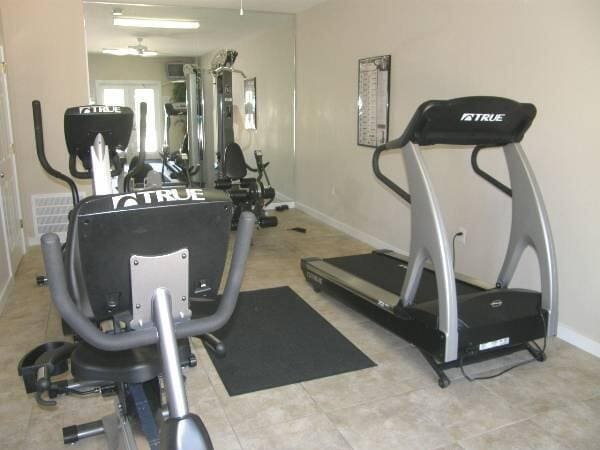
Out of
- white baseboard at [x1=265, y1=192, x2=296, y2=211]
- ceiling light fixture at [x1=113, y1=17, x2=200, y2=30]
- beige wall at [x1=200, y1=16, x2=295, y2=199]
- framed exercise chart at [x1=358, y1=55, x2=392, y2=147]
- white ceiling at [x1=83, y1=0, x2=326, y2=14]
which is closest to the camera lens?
framed exercise chart at [x1=358, y1=55, x2=392, y2=147]

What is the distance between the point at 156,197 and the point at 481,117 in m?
1.82

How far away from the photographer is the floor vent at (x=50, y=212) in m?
4.89

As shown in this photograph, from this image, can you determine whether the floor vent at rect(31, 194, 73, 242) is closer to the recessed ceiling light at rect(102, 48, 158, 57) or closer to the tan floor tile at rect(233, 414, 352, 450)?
the recessed ceiling light at rect(102, 48, 158, 57)

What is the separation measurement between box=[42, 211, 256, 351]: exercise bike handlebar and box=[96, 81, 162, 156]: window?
4.87 metres

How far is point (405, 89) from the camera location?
4285 millimetres

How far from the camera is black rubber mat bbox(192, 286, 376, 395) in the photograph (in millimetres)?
2566

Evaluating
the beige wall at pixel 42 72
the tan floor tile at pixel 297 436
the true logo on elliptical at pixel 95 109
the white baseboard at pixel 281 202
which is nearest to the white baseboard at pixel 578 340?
the tan floor tile at pixel 297 436

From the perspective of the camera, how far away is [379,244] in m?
4.86

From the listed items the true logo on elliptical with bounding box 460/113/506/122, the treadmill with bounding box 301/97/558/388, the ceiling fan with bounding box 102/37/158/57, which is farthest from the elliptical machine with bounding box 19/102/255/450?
the ceiling fan with bounding box 102/37/158/57

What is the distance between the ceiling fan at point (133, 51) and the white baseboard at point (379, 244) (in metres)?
2.68


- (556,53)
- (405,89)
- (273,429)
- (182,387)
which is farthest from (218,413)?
(405,89)

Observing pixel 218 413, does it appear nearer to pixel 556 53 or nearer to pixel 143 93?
pixel 556 53

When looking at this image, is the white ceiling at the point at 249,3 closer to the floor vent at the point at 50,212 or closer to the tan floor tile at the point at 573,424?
the floor vent at the point at 50,212

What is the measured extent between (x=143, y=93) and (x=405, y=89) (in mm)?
3612
